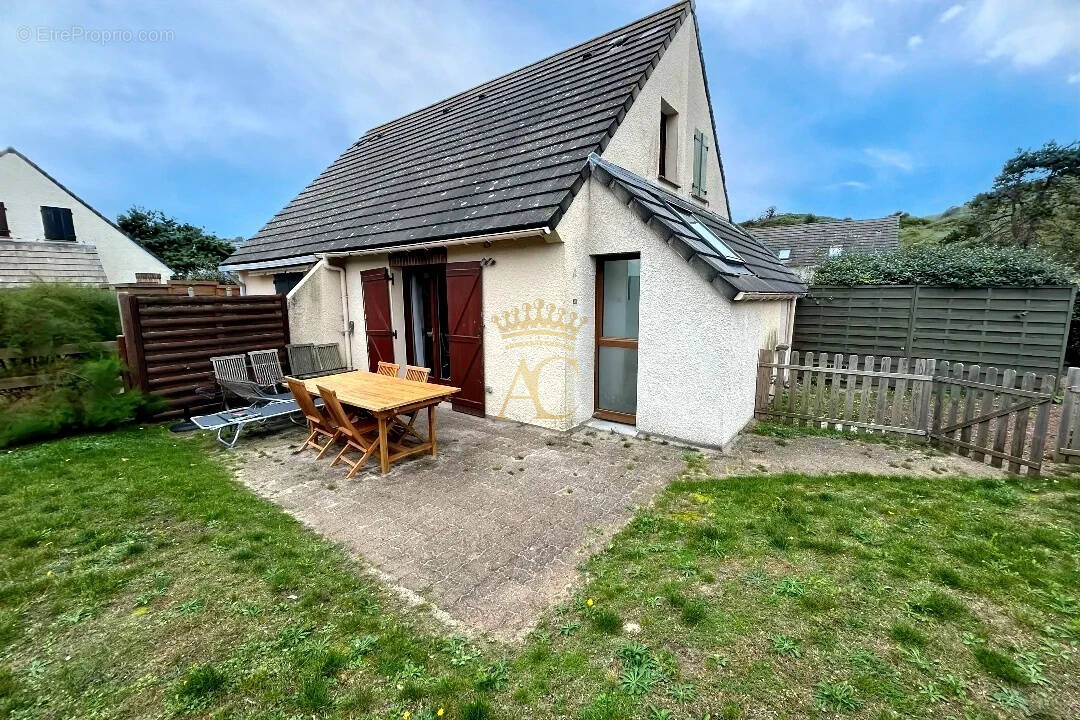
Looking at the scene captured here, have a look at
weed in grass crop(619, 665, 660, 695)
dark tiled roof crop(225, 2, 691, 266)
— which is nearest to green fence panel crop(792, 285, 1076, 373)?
dark tiled roof crop(225, 2, 691, 266)

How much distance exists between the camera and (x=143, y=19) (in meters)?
7.77

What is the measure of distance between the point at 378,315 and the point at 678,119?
7.68 metres

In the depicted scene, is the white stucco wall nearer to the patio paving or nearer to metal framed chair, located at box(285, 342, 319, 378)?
the patio paving

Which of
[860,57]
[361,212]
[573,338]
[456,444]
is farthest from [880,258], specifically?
[361,212]

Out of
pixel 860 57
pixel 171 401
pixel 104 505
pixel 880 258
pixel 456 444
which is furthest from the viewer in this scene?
pixel 860 57

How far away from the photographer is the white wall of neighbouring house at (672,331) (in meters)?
5.63

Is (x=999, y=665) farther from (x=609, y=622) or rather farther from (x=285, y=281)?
(x=285, y=281)

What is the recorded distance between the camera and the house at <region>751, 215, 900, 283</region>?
69.0 feet

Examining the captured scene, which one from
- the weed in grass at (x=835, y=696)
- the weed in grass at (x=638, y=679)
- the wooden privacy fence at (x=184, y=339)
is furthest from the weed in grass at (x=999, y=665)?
the wooden privacy fence at (x=184, y=339)

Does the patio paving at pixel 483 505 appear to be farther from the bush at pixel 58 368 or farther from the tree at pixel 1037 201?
the tree at pixel 1037 201

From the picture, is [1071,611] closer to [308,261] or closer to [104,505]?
[104,505]

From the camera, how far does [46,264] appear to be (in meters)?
13.4

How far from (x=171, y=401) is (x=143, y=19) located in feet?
23.7

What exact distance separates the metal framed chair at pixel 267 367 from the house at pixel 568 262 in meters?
0.80
